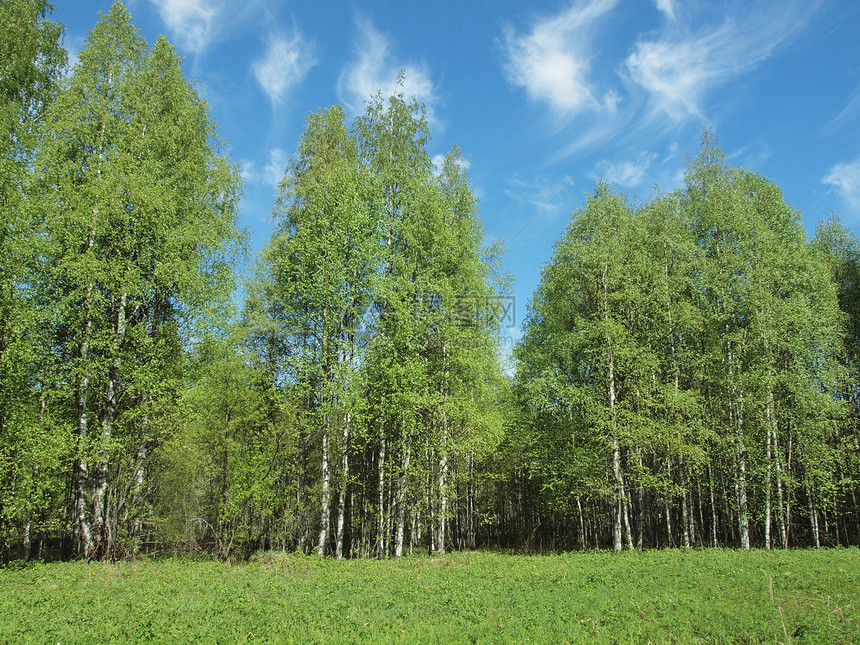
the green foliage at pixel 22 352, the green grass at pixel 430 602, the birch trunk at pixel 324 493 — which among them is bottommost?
the green grass at pixel 430 602

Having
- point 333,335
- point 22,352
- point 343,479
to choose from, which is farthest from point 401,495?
point 22,352

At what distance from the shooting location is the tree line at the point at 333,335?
1443cm

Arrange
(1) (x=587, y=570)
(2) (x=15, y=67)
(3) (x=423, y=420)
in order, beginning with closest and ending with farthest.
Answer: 1. (1) (x=587, y=570)
2. (2) (x=15, y=67)
3. (3) (x=423, y=420)

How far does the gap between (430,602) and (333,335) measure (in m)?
10.3

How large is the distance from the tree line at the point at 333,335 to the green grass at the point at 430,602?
11.1 feet

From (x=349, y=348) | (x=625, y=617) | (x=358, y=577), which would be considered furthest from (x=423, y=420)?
(x=625, y=617)

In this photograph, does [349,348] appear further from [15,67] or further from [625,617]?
[15,67]

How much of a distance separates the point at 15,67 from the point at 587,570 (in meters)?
25.7

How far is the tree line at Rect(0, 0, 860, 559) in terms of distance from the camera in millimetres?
14430

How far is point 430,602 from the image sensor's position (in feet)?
31.2

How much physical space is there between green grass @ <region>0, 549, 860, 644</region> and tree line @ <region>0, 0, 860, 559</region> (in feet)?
11.1

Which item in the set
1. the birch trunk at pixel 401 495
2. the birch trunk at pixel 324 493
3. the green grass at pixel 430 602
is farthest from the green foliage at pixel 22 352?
the birch trunk at pixel 401 495

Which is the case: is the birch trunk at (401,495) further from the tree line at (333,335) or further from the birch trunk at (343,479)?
the birch trunk at (343,479)

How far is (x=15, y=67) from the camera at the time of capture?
16.4 meters
